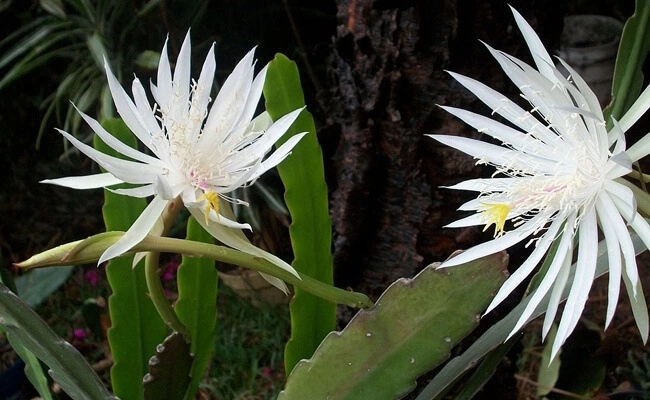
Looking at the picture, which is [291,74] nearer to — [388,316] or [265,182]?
[388,316]

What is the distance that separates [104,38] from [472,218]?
129cm

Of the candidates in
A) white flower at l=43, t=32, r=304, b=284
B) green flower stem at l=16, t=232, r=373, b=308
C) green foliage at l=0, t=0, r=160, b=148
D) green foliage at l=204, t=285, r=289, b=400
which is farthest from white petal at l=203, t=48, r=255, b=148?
green foliage at l=0, t=0, r=160, b=148

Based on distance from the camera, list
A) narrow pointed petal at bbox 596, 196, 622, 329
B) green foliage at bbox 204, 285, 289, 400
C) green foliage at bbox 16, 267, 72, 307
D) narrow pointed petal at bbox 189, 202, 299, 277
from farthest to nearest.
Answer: green foliage at bbox 204, 285, 289, 400, green foliage at bbox 16, 267, 72, 307, narrow pointed petal at bbox 189, 202, 299, 277, narrow pointed petal at bbox 596, 196, 622, 329

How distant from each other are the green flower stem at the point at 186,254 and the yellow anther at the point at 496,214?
0.45 feet

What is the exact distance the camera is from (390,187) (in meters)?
0.84

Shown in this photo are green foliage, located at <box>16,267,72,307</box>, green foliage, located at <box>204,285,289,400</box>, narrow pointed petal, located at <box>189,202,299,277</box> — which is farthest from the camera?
green foliage, located at <box>204,285,289,400</box>

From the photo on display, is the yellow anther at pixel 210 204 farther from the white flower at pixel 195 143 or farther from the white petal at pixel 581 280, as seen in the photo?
the white petal at pixel 581 280

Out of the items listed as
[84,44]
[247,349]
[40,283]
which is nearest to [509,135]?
[40,283]

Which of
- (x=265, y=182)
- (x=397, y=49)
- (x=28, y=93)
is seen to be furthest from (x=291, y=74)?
(x=28, y=93)

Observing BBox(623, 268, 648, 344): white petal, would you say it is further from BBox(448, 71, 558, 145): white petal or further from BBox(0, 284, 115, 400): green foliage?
BBox(0, 284, 115, 400): green foliage

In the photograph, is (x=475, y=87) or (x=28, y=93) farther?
(x=28, y=93)

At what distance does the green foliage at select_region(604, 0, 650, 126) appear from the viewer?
538 mm

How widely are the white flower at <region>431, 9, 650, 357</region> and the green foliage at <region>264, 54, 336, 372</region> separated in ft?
0.64

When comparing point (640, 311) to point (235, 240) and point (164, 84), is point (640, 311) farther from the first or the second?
point (164, 84)
